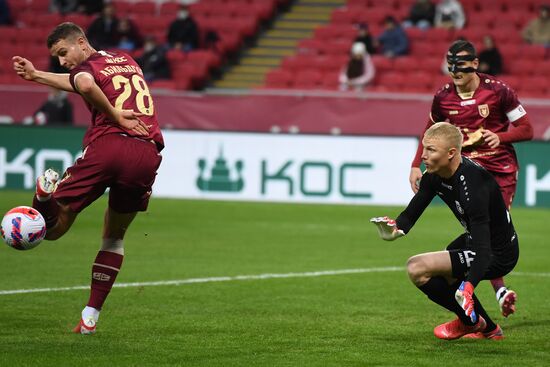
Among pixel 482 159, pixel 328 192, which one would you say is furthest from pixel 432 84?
pixel 482 159

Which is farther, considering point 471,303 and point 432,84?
A: point 432,84

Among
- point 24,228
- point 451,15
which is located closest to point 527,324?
point 24,228

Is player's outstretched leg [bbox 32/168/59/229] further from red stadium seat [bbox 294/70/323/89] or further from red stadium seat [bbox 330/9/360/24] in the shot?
red stadium seat [bbox 330/9/360/24]

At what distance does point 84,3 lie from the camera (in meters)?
26.8

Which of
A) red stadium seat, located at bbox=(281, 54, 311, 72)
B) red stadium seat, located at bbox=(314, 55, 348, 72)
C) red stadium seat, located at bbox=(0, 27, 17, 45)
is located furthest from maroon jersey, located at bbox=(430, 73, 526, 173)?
red stadium seat, located at bbox=(0, 27, 17, 45)

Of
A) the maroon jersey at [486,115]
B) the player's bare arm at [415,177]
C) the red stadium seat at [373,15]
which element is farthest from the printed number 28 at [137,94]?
the red stadium seat at [373,15]

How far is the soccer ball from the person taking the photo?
7.82 m

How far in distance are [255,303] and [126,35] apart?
16.4 metres

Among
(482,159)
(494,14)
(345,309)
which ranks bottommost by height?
(494,14)

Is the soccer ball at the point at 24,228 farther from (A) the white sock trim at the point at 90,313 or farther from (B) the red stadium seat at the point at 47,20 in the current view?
(B) the red stadium seat at the point at 47,20

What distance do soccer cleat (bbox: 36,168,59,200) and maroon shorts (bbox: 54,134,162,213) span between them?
0.15 meters

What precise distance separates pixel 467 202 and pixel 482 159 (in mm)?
2044

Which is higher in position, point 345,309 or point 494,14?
point 345,309

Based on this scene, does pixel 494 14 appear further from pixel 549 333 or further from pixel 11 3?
pixel 549 333
